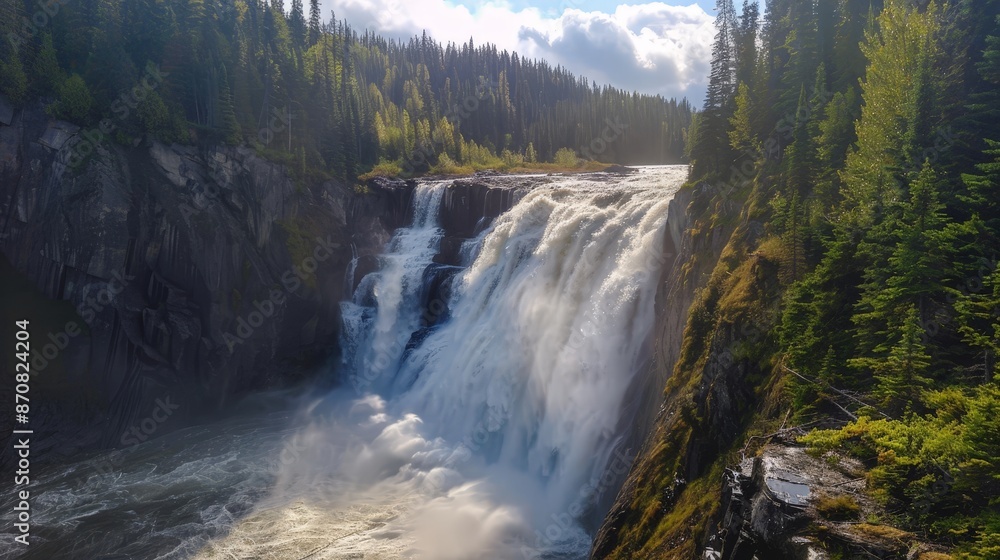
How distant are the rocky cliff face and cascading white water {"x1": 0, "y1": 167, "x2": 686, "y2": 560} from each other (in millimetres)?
3352

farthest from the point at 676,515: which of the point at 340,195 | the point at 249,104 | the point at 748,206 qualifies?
the point at 249,104

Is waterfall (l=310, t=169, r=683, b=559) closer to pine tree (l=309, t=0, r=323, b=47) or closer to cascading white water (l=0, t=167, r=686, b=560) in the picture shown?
cascading white water (l=0, t=167, r=686, b=560)

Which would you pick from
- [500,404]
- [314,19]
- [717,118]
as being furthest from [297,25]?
[500,404]

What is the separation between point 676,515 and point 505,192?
3611 cm

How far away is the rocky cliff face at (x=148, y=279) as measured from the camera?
115ft

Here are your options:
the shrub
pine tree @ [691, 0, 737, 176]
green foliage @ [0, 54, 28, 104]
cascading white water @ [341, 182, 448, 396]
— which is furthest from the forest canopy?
pine tree @ [691, 0, 737, 176]

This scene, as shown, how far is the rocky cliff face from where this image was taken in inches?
1384

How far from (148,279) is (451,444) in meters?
25.3

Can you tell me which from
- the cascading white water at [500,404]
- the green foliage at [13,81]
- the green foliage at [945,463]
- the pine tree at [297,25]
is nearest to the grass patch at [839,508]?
the green foliage at [945,463]

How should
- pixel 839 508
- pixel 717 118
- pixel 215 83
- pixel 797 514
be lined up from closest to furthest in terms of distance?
pixel 839 508
pixel 797 514
pixel 717 118
pixel 215 83

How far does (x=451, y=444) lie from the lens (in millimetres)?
30234

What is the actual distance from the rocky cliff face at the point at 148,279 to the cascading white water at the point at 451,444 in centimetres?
335

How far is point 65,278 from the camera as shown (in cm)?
3562

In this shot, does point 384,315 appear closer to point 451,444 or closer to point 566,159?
point 451,444
